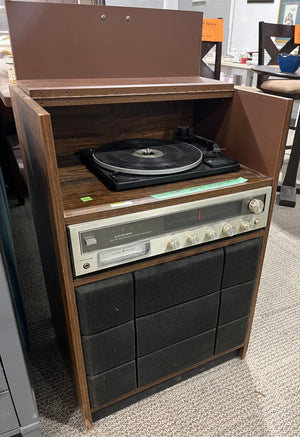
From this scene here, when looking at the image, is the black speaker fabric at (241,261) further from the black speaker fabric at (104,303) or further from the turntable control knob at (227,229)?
the black speaker fabric at (104,303)

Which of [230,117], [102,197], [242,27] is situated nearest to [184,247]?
[102,197]

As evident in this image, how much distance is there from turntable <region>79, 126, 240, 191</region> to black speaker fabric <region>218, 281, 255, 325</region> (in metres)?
0.35

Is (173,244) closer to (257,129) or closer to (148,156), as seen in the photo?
(148,156)

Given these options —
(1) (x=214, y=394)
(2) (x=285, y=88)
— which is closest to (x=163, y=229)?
(1) (x=214, y=394)

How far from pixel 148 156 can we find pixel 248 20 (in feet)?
13.5

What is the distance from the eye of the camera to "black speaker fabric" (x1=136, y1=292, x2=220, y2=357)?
91 centimetres

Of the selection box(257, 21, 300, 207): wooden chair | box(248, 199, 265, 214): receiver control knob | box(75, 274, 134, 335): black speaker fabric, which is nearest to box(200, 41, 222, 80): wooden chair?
box(257, 21, 300, 207): wooden chair

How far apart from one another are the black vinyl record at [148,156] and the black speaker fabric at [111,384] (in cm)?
53

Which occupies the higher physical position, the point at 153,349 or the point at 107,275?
the point at 107,275

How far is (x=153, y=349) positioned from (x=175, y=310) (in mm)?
134

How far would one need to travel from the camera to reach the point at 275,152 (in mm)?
860

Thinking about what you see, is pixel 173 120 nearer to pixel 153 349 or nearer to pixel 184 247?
pixel 184 247

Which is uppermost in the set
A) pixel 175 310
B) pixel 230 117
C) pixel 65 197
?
pixel 230 117

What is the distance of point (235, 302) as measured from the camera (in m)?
1.04
